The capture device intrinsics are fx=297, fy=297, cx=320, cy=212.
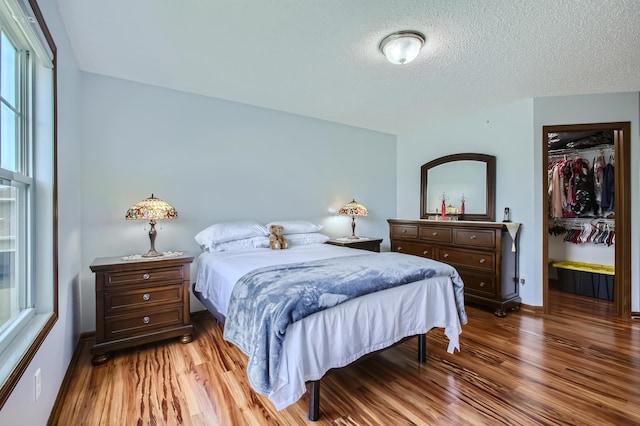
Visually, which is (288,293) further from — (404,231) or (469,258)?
(404,231)

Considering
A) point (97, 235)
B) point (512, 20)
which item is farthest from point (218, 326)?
point (512, 20)

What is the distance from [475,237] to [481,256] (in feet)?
0.74

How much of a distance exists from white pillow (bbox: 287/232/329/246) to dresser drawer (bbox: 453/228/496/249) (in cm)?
164

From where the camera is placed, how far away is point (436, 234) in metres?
3.87

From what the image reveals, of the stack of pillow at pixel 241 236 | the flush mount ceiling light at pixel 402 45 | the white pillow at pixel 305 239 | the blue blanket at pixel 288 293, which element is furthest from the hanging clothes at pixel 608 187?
the stack of pillow at pixel 241 236

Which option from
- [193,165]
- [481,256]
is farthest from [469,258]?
[193,165]

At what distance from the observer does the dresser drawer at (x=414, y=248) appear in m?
3.95

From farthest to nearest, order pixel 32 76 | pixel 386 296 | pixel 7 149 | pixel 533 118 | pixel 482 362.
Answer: pixel 533 118, pixel 482 362, pixel 386 296, pixel 32 76, pixel 7 149

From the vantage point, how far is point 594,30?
2.02 metres

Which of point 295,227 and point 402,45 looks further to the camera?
point 295,227

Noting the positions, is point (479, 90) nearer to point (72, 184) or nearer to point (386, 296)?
point (386, 296)

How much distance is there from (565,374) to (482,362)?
1.70 ft

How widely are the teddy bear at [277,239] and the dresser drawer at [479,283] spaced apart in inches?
86.5

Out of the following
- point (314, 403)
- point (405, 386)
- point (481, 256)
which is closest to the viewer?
point (314, 403)
